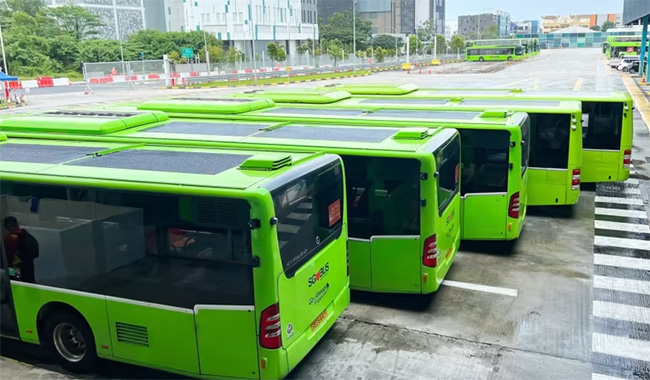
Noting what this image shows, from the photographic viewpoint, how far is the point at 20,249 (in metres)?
6.70

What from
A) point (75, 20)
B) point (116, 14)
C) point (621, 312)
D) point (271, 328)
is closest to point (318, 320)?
point (271, 328)

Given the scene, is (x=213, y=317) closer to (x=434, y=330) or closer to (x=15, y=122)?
(x=434, y=330)

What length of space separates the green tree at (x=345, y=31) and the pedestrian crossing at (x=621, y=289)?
110225mm

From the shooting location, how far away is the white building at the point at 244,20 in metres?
97.1

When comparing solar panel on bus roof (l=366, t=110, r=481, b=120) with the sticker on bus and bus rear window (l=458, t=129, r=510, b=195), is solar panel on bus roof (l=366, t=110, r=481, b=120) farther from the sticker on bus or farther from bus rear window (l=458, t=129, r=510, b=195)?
the sticker on bus

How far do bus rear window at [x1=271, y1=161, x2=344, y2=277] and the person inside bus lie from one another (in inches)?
110

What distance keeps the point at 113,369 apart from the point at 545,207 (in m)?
10.4

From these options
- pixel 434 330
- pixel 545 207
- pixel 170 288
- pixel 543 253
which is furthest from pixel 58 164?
pixel 545 207

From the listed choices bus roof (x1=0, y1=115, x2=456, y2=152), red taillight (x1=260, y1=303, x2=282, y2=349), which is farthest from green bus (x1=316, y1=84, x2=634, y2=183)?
red taillight (x1=260, y1=303, x2=282, y2=349)

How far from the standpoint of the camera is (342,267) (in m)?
7.38

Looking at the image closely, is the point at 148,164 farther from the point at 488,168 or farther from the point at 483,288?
the point at 488,168

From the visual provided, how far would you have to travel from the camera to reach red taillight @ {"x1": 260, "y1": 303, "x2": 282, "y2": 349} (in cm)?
567

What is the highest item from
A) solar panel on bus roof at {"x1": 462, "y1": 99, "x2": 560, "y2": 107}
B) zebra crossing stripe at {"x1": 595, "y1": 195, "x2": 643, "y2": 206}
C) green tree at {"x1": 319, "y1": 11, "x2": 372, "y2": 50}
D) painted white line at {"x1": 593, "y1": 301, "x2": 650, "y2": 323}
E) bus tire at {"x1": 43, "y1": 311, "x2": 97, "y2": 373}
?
green tree at {"x1": 319, "y1": 11, "x2": 372, "y2": 50}

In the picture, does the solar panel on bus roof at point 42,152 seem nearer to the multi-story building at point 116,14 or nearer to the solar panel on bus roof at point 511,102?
the solar panel on bus roof at point 511,102
